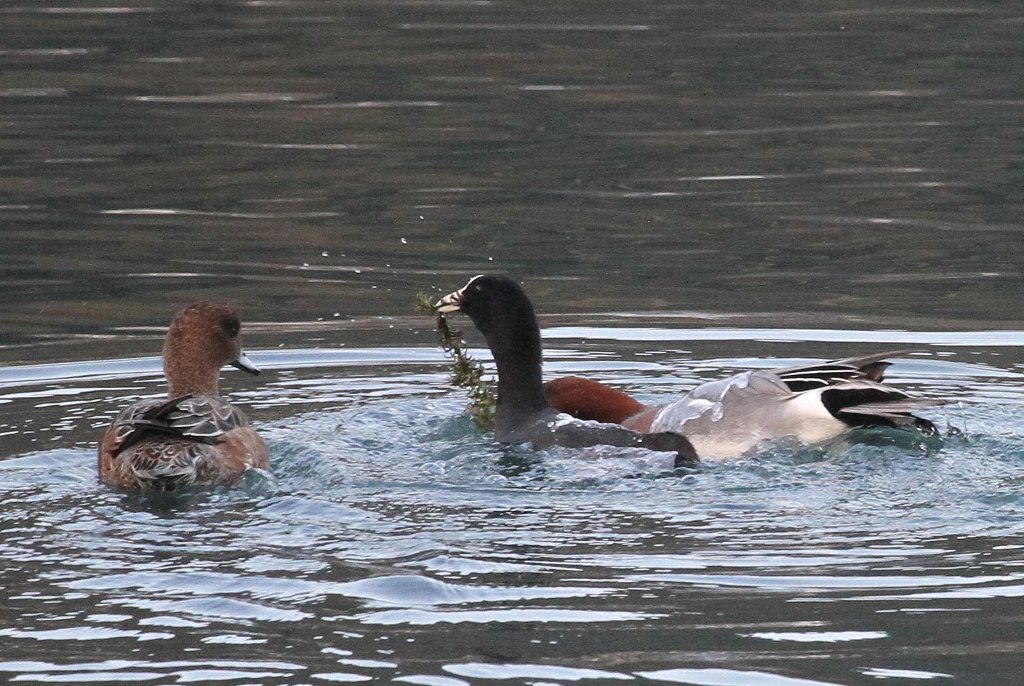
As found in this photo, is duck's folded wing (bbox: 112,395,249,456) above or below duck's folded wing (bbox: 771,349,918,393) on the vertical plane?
below

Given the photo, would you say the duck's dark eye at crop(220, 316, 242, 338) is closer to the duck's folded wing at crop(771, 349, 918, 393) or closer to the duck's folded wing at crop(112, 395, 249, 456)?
the duck's folded wing at crop(112, 395, 249, 456)

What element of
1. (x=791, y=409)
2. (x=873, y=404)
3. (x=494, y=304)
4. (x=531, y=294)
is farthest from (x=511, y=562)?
(x=531, y=294)

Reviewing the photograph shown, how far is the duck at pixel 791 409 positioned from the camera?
8953mm

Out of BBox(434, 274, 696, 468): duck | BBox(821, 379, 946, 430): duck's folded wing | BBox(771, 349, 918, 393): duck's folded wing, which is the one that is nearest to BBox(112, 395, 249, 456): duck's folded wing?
BBox(434, 274, 696, 468): duck

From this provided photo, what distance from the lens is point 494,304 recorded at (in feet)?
31.9

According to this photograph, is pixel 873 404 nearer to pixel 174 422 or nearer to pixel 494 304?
pixel 494 304

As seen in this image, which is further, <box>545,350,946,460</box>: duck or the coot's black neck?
the coot's black neck

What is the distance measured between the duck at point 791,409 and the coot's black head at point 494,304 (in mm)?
993

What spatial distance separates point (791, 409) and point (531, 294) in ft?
13.9

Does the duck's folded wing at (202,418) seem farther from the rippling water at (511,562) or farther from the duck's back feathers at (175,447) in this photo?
the rippling water at (511,562)

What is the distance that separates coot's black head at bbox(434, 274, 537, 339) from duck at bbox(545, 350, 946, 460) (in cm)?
99

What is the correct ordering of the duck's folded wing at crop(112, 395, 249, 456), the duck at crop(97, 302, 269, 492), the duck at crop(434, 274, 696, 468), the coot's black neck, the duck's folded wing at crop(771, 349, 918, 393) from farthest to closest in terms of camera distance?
the coot's black neck → the duck at crop(434, 274, 696, 468) → the duck's folded wing at crop(771, 349, 918, 393) → the duck's folded wing at crop(112, 395, 249, 456) → the duck at crop(97, 302, 269, 492)

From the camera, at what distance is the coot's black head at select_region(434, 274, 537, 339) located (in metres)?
9.65

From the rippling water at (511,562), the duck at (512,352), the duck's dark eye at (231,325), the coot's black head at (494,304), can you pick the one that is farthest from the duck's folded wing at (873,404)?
the duck's dark eye at (231,325)
